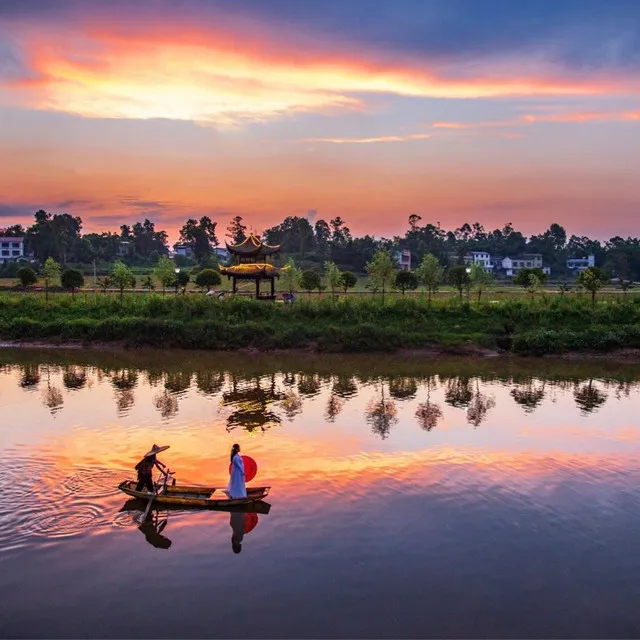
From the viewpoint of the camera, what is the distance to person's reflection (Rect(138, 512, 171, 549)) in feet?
38.4

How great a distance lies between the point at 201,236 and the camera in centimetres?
10500

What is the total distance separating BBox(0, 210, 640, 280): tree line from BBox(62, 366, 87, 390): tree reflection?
55.7 m

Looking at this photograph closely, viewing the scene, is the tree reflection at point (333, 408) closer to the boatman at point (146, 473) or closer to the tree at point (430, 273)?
the boatman at point (146, 473)

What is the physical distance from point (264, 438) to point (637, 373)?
21.0 metres

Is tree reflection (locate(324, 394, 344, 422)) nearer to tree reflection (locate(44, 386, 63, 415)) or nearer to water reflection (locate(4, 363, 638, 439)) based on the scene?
water reflection (locate(4, 363, 638, 439))

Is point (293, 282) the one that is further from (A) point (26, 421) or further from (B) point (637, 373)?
(A) point (26, 421)

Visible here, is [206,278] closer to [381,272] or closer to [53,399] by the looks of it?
[381,272]

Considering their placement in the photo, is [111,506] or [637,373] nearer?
[111,506]

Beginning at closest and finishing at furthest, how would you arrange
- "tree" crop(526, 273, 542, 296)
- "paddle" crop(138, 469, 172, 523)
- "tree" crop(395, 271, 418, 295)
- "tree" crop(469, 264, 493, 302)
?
"paddle" crop(138, 469, 172, 523) → "tree" crop(395, 271, 418, 295) → "tree" crop(526, 273, 542, 296) → "tree" crop(469, 264, 493, 302)

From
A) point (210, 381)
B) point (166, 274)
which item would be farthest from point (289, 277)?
point (210, 381)

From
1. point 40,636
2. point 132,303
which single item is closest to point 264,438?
point 40,636

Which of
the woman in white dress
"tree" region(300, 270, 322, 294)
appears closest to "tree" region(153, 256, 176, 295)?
"tree" region(300, 270, 322, 294)

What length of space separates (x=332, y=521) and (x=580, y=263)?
112 meters

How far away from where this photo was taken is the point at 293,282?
50.9 m
